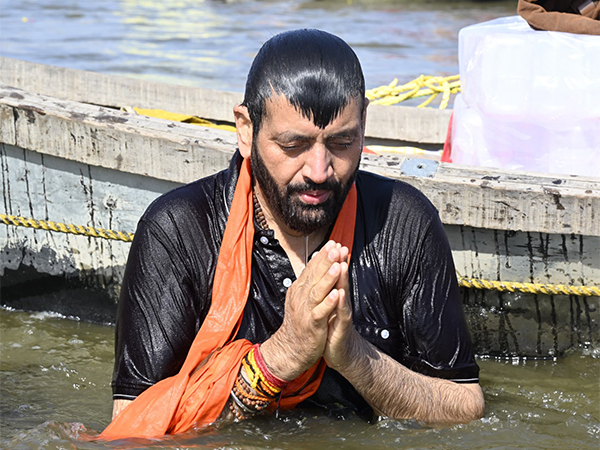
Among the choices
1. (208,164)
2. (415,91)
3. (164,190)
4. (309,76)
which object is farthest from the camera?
(415,91)

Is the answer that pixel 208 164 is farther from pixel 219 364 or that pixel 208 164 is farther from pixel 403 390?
pixel 403 390

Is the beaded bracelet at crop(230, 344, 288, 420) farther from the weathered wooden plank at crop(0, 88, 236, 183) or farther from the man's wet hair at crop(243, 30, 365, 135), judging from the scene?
the weathered wooden plank at crop(0, 88, 236, 183)

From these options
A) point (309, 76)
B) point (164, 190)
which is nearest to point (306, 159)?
point (309, 76)

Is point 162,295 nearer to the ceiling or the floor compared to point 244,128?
nearer to the floor

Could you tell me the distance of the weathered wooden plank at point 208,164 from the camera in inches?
143

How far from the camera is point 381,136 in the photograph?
225 inches

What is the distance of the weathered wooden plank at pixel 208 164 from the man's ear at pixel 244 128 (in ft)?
4.07

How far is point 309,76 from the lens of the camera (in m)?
2.40

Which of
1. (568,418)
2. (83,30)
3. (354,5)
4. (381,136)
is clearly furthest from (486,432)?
(354,5)

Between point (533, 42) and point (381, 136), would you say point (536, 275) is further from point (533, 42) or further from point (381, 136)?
point (381, 136)

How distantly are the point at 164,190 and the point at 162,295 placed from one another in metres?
1.66

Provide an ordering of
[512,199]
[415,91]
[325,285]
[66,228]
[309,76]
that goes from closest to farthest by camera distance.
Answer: [325,285], [309,76], [512,199], [66,228], [415,91]

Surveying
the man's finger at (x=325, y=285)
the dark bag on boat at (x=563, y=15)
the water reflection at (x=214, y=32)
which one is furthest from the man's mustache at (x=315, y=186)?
the water reflection at (x=214, y=32)

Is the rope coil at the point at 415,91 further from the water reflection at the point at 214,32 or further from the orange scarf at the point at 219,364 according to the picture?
the water reflection at the point at 214,32
